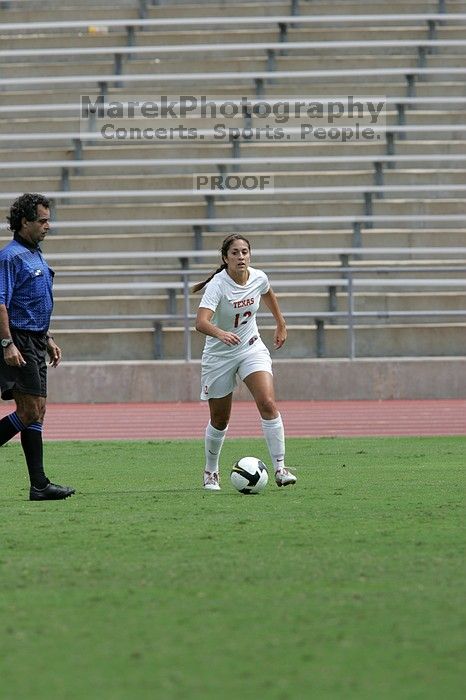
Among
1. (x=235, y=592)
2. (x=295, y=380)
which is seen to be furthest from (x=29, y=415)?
(x=295, y=380)

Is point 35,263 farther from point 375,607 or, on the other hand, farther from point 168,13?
point 168,13

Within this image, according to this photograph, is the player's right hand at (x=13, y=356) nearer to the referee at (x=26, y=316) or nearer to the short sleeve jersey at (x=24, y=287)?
the referee at (x=26, y=316)

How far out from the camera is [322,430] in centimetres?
1471

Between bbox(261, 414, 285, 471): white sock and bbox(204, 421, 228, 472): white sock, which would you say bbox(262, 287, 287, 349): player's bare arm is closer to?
bbox(261, 414, 285, 471): white sock

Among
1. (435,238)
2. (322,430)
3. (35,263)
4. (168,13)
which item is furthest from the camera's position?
(168,13)

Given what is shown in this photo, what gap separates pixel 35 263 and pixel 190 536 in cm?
226

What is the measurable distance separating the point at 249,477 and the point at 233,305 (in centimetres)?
112

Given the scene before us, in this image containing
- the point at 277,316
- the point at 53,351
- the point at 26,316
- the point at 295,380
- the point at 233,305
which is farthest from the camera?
the point at 295,380

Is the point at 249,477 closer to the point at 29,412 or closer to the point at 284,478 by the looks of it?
the point at 284,478

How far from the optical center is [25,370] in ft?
27.6

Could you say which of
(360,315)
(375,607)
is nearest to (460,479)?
(375,607)

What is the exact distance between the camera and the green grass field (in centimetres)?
412

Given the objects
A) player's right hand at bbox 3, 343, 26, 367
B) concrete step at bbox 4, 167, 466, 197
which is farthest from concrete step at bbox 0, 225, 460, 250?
player's right hand at bbox 3, 343, 26, 367

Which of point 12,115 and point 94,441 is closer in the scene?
point 94,441
